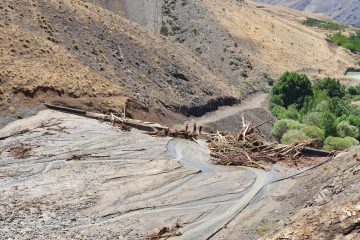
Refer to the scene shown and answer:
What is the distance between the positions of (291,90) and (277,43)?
82.3ft

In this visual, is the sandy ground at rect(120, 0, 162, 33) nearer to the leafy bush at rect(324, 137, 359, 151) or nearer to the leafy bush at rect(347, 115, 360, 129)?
the leafy bush at rect(347, 115, 360, 129)

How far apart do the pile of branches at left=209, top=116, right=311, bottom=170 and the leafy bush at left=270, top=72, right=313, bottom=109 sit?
108 feet

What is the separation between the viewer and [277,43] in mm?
90250

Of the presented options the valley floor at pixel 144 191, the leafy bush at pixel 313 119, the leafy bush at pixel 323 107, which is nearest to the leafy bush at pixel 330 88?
the leafy bush at pixel 323 107

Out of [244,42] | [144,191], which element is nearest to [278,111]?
[244,42]

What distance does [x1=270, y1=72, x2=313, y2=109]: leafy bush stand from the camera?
6694 centimetres

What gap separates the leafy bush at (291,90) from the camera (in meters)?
66.9

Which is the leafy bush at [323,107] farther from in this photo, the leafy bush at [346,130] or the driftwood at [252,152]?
the driftwood at [252,152]

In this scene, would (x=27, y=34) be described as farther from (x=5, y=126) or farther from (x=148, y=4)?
(x=148, y=4)

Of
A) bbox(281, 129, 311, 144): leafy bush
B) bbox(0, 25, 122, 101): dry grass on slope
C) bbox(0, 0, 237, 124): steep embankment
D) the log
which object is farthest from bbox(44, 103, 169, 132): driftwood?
bbox(281, 129, 311, 144): leafy bush

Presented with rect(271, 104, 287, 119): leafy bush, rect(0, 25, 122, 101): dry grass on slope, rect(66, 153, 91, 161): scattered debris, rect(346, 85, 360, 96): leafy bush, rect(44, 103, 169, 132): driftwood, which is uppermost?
rect(0, 25, 122, 101): dry grass on slope

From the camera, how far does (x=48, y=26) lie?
2112 inches

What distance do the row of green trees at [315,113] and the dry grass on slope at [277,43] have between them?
979 centimetres

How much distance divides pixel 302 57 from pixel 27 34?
54603mm
